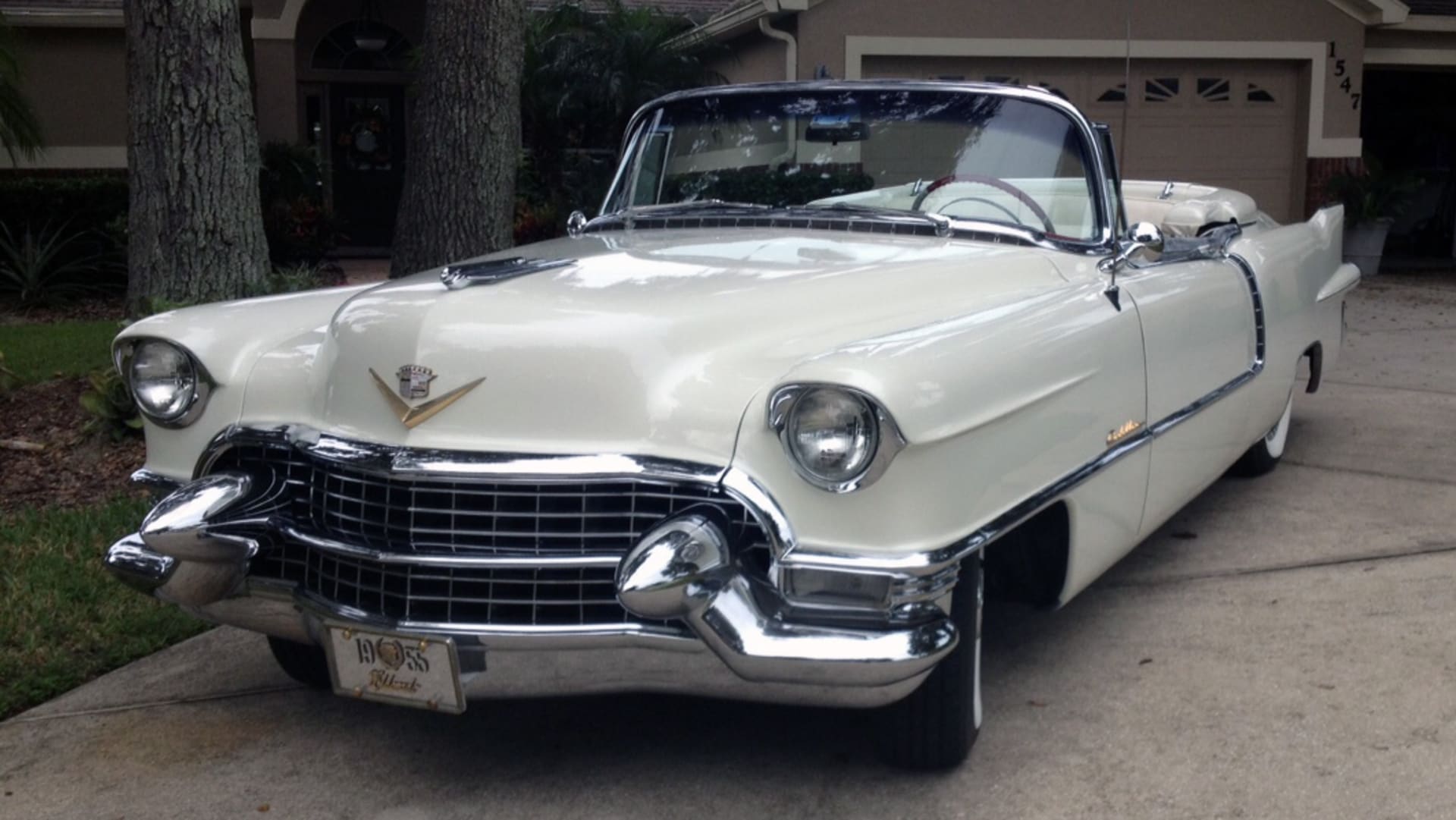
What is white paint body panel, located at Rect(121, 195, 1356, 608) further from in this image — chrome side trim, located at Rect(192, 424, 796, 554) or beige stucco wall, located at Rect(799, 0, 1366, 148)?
beige stucco wall, located at Rect(799, 0, 1366, 148)

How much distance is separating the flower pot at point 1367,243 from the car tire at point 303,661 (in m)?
12.7

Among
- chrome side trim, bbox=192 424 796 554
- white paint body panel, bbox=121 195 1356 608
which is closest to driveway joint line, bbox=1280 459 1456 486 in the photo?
white paint body panel, bbox=121 195 1356 608

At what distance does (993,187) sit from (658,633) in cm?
193

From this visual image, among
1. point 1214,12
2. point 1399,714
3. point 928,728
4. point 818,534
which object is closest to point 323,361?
point 818,534

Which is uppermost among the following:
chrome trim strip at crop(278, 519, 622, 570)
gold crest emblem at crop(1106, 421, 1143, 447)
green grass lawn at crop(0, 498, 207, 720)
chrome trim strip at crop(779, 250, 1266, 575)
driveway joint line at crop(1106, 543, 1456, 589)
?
gold crest emblem at crop(1106, 421, 1143, 447)

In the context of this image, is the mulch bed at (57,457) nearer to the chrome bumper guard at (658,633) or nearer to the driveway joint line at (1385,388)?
the chrome bumper guard at (658,633)

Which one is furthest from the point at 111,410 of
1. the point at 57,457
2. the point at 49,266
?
the point at 49,266

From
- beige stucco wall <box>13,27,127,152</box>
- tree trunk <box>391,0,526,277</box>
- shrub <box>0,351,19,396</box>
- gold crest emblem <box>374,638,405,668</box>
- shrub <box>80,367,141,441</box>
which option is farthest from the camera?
Answer: beige stucco wall <box>13,27,127,152</box>

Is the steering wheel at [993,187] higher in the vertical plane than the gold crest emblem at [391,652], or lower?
higher

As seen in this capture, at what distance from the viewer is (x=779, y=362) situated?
118 inches

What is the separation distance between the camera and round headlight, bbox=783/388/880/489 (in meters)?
2.74

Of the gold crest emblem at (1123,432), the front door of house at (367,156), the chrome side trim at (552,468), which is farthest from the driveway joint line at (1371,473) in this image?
the front door of house at (367,156)

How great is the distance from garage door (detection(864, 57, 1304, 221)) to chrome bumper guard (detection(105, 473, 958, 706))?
10.6m

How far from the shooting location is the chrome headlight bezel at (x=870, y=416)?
2.72m
